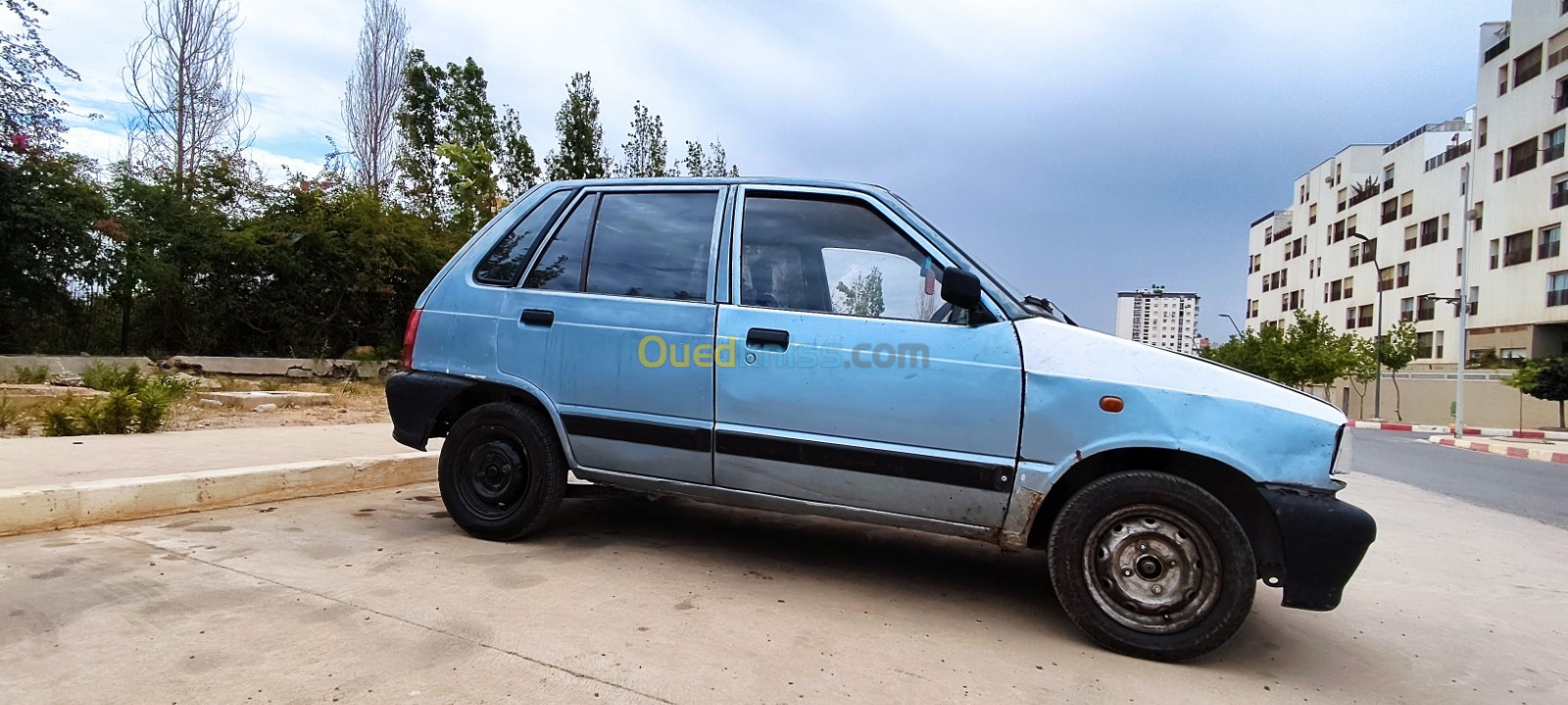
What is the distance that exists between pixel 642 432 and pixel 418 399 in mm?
1320

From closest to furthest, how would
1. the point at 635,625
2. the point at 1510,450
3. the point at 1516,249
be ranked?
1. the point at 635,625
2. the point at 1510,450
3. the point at 1516,249

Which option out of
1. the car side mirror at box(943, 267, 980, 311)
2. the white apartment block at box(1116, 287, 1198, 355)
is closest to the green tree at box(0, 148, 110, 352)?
the car side mirror at box(943, 267, 980, 311)

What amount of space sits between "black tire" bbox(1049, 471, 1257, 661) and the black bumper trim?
9.93 feet

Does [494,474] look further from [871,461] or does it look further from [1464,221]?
[1464,221]

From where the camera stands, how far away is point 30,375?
1060 cm

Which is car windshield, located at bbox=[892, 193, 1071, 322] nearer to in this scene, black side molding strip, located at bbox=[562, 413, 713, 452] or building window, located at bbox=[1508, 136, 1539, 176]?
black side molding strip, located at bbox=[562, 413, 713, 452]

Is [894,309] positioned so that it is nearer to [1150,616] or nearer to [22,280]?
[1150,616]

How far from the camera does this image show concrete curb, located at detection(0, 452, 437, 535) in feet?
12.6

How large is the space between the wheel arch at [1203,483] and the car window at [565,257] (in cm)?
254

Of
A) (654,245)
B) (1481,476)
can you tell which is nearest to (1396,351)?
(1481,476)

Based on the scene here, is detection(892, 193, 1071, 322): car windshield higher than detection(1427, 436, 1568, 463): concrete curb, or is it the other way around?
detection(892, 193, 1071, 322): car windshield

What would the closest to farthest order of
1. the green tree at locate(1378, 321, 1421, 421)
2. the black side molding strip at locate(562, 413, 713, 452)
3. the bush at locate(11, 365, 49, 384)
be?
1. the black side molding strip at locate(562, 413, 713, 452)
2. the bush at locate(11, 365, 49, 384)
3. the green tree at locate(1378, 321, 1421, 421)

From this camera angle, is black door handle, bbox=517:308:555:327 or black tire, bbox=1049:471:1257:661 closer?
black tire, bbox=1049:471:1257:661

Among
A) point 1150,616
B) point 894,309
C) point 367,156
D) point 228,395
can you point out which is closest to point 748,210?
point 894,309
